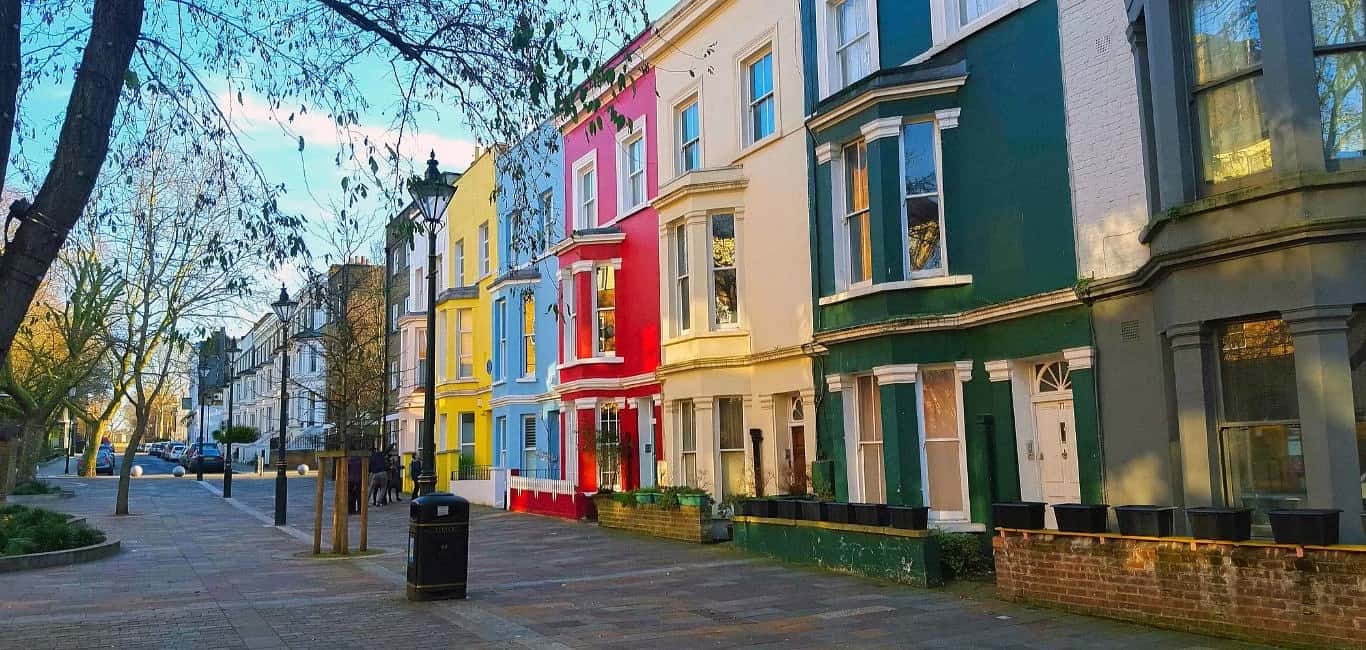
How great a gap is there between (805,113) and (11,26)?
1355cm

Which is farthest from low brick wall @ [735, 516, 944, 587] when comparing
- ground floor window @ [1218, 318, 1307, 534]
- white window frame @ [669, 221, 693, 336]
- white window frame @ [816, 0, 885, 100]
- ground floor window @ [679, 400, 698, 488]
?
white window frame @ [816, 0, 885, 100]

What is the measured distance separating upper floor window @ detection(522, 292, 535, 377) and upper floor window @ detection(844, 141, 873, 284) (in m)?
14.4

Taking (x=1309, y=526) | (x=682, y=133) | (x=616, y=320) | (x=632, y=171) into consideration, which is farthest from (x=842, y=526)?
(x=632, y=171)

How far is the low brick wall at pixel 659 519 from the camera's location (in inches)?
688

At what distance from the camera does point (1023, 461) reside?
1372 centimetres

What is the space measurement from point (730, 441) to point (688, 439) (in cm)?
118

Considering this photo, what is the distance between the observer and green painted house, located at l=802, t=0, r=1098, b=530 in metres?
13.4

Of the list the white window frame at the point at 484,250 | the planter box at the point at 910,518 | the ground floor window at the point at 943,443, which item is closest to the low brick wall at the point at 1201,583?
the planter box at the point at 910,518

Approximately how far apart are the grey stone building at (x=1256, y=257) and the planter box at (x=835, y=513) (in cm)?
353

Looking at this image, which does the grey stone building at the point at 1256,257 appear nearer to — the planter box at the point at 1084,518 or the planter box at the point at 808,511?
the planter box at the point at 1084,518

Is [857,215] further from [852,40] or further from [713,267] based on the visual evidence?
[713,267]

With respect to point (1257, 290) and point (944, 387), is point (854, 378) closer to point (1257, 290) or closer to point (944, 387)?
point (944, 387)

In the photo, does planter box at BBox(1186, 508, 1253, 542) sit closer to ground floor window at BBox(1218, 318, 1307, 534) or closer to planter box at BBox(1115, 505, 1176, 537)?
planter box at BBox(1115, 505, 1176, 537)

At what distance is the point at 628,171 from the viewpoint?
24.8 meters
